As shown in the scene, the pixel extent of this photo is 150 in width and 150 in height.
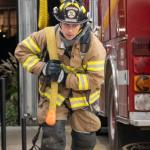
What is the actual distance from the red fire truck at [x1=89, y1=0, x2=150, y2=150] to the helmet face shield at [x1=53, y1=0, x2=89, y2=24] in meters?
1.81

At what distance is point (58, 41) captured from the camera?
535 cm

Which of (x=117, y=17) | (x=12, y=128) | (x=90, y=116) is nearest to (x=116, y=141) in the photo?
(x=117, y=17)

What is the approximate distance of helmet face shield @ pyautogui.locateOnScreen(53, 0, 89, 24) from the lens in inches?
205

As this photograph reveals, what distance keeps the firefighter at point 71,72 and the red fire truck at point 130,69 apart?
65.2 inches

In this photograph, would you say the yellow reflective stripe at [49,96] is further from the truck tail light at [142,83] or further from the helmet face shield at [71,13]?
the truck tail light at [142,83]

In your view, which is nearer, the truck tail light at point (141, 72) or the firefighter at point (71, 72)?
the firefighter at point (71, 72)

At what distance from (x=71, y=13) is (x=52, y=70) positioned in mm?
538

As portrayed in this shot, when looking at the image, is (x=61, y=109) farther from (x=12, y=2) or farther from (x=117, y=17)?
(x=12, y=2)

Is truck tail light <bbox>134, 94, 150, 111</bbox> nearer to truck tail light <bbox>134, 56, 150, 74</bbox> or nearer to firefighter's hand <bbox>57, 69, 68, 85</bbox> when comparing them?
truck tail light <bbox>134, 56, 150, 74</bbox>

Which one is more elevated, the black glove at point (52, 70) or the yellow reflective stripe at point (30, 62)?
the yellow reflective stripe at point (30, 62)

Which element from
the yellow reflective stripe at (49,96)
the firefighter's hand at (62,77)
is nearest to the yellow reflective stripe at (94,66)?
the firefighter's hand at (62,77)

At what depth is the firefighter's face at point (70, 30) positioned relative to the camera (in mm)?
5234

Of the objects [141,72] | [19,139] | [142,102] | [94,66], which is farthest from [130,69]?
[19,139]

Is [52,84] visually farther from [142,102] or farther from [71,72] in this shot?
[142,102]
